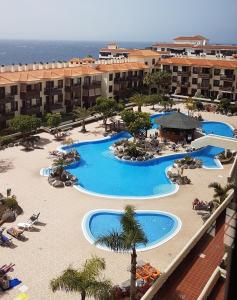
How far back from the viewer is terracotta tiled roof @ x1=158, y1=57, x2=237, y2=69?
74.3 m

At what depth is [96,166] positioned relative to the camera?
4097cm

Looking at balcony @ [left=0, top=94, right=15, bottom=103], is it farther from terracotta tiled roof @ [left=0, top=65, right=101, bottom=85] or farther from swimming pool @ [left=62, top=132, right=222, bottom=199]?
swimming pool @ [left=62, top=132, right=222, bottom=199]

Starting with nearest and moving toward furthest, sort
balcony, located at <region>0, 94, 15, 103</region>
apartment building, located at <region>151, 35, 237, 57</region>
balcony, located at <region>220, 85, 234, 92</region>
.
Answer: balcony, located at <region>0, 94, 15, 103</region> → balcony, located at <region>220, 85, 234, 92</region> → apartment building, located at <region>151, 35, 237, 57</region>

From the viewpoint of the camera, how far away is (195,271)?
18969mm

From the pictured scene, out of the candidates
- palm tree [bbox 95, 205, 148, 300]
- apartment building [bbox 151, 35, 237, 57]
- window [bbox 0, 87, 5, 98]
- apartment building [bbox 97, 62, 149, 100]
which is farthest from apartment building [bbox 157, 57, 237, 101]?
palm tree [bbox 95, 205, 148, 300]

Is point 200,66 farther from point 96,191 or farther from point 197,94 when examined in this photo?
point 96,191

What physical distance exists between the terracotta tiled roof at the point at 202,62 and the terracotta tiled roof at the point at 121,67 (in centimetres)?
617

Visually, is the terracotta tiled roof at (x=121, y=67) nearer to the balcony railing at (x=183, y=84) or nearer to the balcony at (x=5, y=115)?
the balcony railing at (x=183, y=84)

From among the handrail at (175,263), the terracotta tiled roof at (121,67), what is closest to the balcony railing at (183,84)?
the terracotta tiled roof at (121,67)

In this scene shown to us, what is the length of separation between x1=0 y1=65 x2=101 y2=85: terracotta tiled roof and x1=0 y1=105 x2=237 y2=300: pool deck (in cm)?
1470

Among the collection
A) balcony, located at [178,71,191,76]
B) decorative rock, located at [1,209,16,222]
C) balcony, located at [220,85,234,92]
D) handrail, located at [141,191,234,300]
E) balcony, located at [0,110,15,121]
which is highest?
balcony, located at [178,71,191,76]

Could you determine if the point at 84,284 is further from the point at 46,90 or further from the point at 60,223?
the point at 46,90

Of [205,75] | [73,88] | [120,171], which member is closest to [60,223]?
[120,171]

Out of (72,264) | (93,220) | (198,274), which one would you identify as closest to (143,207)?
(93,220)
